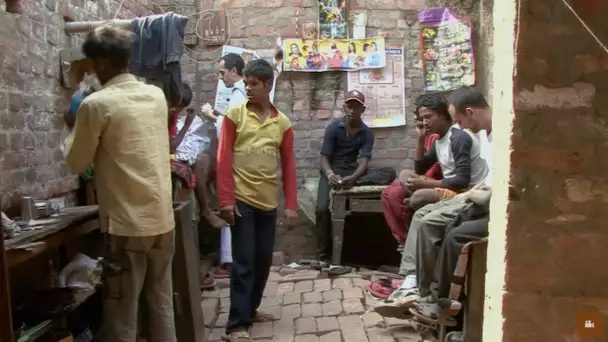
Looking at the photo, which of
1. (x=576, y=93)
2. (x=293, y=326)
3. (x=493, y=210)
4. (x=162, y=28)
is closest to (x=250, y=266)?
(x=293, y=326)

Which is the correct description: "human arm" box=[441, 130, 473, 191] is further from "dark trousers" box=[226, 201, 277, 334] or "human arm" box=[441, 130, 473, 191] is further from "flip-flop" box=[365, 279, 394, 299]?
"dark trousers" box=[226, 201, 277, 334]

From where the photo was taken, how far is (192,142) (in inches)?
223

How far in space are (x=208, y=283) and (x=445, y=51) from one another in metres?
3.40

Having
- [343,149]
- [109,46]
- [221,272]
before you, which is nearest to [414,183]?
[343,149]

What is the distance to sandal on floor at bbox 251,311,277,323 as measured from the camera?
4.51 meters

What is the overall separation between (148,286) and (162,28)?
1604 millimetres

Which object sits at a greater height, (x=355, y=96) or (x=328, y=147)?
(x=355, y=96)

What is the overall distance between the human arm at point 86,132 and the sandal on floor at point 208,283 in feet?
8.43

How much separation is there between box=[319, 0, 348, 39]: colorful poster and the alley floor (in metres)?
2.49

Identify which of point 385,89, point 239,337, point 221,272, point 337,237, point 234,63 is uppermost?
point 234,63

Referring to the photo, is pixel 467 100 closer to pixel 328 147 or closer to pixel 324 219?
pixel 328 147

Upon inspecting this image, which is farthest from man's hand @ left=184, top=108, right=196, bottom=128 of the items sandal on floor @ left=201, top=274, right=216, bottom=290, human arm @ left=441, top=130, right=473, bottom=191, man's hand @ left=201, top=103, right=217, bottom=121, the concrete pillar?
the concrete pillar

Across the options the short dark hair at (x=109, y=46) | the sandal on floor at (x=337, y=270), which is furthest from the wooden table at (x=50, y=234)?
the sandal on floor at (x=337, y=270)

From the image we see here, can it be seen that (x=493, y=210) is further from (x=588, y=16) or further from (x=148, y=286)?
(x=148, y=286)
